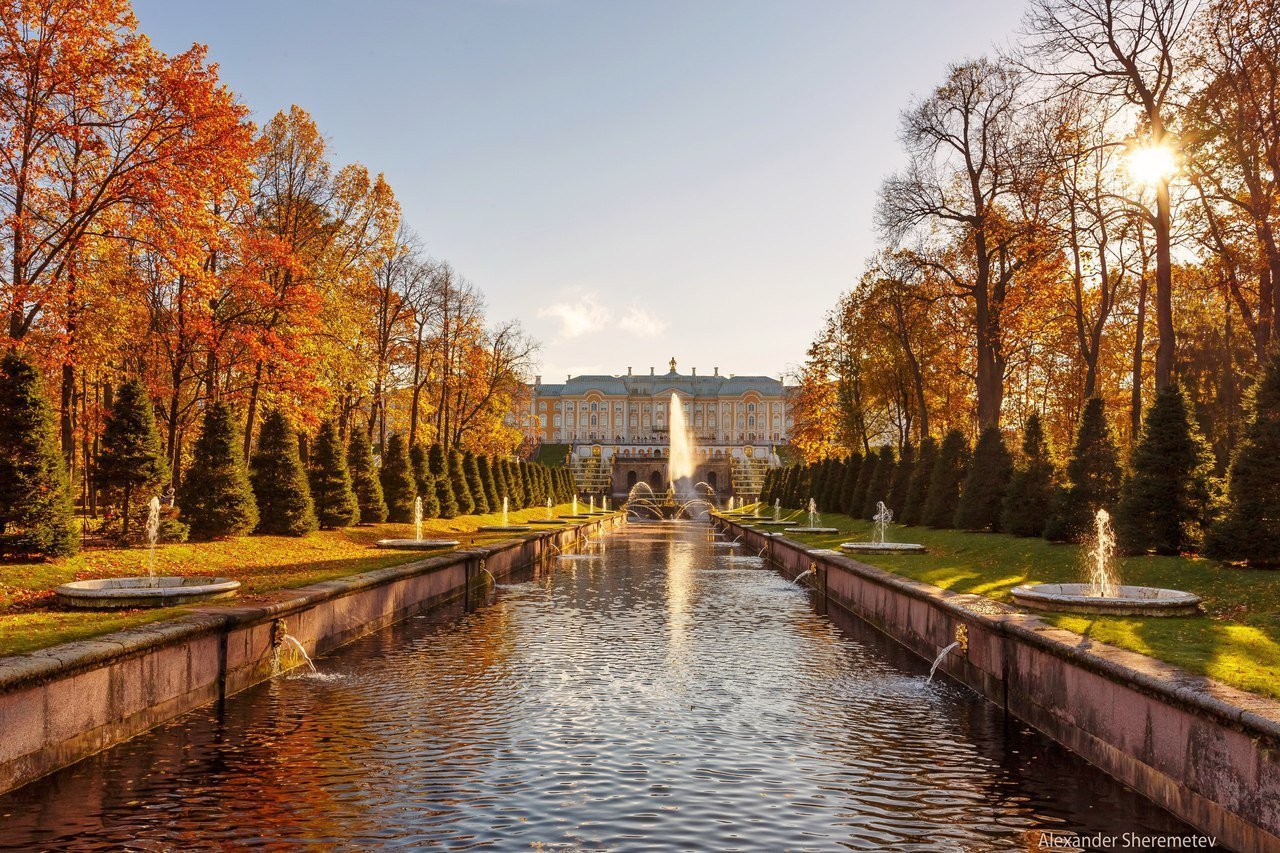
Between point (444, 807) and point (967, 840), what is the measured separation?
3.44 metres

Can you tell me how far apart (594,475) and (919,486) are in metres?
83.3

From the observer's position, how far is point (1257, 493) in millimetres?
12500

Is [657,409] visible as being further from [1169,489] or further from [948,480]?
[1169,489]

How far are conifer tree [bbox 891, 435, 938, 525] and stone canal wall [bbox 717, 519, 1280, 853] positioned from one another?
1691 centimetres

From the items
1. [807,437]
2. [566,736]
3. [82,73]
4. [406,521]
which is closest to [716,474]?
[807,437]

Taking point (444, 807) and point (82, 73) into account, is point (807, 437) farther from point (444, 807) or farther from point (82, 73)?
point (444, 807)

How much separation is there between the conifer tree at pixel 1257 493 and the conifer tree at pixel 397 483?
74.9ft

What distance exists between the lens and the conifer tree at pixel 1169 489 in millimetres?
14578

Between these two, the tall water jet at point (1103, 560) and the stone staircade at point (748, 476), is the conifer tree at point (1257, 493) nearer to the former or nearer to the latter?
the tall water jet at point (1103, 560)

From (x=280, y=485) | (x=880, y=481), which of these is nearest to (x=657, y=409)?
(x=880, y=481)

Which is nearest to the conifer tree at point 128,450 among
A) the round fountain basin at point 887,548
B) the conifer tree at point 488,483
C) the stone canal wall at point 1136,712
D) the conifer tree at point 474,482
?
the stone canal wall at point 1136,712

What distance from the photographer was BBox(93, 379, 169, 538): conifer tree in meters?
17.3

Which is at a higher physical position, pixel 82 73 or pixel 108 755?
pixel 82 73

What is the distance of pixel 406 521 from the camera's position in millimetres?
29750
